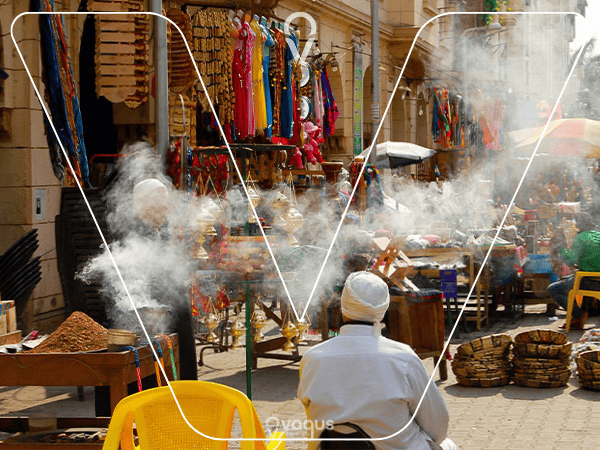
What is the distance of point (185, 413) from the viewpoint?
2646 mm

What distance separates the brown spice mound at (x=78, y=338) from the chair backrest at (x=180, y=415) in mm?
944

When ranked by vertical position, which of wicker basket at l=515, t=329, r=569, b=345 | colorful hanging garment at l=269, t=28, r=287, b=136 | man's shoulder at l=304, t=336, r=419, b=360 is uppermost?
colorful hanging garment at l=269, t=28, r=287, b=136

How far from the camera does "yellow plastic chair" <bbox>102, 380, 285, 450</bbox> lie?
8.52 ft

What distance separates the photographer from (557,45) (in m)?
2.33

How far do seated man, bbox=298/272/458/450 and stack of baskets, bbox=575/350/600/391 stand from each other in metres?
3.40

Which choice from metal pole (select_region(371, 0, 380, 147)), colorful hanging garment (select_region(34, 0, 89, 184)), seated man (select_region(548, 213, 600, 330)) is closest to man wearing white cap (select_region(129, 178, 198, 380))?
colorful hanging garment (select_region(34, 0, 89, 184))

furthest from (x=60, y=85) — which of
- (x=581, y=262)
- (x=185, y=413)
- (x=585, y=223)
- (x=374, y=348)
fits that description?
(x=585, y=223)

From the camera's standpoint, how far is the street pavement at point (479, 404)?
4508 millimetres

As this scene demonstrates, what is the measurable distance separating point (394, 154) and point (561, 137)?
0.54 meters

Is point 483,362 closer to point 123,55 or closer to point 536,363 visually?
point 536,363

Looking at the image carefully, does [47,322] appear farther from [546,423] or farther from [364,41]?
[546,423]

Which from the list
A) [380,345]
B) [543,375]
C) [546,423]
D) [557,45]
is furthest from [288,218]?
[543,375]

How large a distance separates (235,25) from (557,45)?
79cm

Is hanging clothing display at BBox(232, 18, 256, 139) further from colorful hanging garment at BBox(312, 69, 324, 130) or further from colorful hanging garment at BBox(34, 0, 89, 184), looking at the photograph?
colorful hanging garment at BBox(34, 0, 89, 184)
